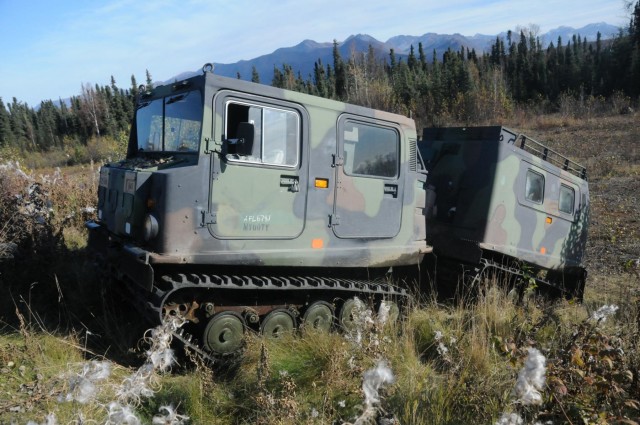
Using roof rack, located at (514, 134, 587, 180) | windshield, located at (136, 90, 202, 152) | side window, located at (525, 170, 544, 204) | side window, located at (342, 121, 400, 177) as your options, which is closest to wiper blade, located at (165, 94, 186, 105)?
windshield, located at (136, 90, 202, 152)

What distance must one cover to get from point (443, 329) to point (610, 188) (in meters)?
15.9

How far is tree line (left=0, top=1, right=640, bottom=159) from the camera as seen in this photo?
154 ft

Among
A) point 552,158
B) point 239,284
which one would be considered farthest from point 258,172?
point 552,158

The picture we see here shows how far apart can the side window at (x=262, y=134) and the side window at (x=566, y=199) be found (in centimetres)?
595

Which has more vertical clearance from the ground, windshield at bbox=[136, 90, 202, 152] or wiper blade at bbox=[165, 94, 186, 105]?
wiper blade at bbox=[165, 94, 186, 105]

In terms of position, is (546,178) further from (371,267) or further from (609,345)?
(609,345)

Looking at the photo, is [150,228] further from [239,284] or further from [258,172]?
[258,172]

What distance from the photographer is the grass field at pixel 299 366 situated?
3.05m

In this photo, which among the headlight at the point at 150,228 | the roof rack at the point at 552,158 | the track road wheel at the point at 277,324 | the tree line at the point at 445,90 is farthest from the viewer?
the tree line at the point at 445,90

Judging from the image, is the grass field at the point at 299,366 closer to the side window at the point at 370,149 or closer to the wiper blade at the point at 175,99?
the side window at the point at 370,149

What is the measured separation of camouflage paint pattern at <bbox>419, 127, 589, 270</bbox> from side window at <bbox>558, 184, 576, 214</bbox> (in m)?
0.09

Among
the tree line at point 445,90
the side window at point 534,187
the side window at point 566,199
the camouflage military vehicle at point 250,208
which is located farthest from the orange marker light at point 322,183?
the tree line at point 445,90

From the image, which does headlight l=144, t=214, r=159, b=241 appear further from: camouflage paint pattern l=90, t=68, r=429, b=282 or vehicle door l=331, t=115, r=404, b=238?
vehicle door l=331, t=115, r=404, b=238

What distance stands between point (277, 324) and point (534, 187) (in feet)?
17.5
